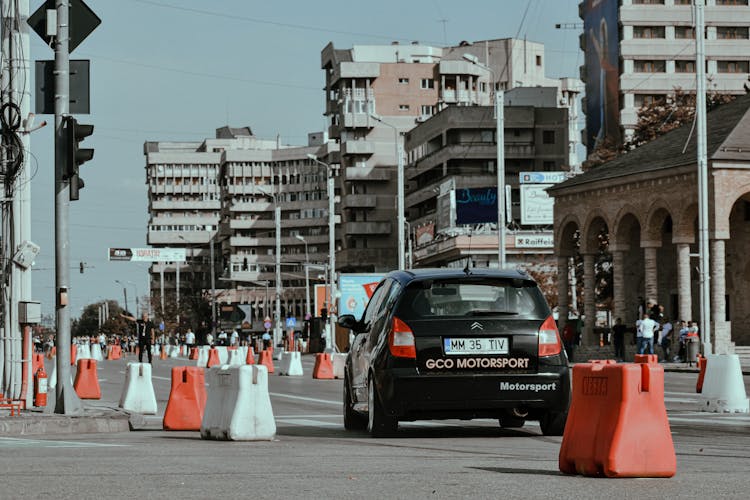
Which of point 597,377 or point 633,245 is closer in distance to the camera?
point 597,377

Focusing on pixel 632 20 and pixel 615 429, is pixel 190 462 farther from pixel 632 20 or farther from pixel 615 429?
pixel 632 20

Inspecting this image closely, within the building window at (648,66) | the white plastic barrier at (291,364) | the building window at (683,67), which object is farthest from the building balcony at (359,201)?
the white plastic barrier at (291,364)

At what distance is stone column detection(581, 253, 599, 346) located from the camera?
6694 cm

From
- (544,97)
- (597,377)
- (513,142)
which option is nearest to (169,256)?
(513,142)

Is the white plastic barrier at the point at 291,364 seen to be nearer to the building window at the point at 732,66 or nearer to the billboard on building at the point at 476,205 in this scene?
the billboard on building at the point at 476,205

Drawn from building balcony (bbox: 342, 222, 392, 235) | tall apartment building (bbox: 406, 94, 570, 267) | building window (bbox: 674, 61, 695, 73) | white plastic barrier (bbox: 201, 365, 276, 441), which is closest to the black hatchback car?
white plastic barrier (bbox: 201, 365, 276, 441)

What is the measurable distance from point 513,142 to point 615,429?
366 feet

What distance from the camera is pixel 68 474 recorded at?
→ 1034 cm

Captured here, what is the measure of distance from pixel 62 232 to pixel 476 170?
103875 millimetres

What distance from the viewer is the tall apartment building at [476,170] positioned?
4082 inches

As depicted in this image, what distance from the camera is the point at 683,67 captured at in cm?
11219

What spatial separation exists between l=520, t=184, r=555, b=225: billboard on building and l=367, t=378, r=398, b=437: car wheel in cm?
8406

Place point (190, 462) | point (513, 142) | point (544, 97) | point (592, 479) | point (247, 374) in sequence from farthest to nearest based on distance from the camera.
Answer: point (544, 97), point (513, 142), point (247, 374), point (190, 462), point (592, 479)

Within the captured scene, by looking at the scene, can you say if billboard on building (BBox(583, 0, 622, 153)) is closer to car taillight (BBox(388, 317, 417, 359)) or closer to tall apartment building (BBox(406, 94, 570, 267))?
tall apartment building (BBox(406, 94, 570, 267))
